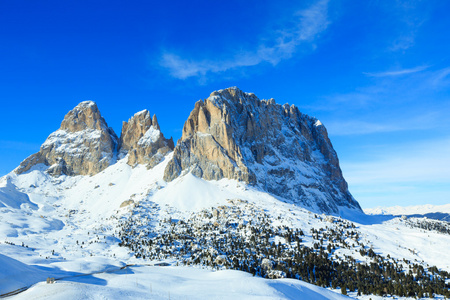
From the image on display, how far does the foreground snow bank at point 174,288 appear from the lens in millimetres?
28719

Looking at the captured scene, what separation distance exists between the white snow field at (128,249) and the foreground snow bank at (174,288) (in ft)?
0.30

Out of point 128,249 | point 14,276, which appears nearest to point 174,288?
point 14,276

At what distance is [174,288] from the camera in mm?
34594

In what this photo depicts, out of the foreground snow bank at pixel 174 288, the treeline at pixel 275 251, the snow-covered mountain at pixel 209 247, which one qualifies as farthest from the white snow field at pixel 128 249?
the treeline at pixel 275 251

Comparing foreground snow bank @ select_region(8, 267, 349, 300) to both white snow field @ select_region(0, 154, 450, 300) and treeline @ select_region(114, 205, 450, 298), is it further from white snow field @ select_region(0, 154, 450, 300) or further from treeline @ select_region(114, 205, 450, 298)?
treeline @ select_region(114, 205, 450, 298)

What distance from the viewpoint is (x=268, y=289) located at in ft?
115

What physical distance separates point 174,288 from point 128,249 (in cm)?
9032

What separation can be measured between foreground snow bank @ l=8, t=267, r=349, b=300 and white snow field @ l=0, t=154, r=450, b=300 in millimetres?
91

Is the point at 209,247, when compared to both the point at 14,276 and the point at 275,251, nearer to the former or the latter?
the point at 275,251

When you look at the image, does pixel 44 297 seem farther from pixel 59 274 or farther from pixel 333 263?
pixel 333 263

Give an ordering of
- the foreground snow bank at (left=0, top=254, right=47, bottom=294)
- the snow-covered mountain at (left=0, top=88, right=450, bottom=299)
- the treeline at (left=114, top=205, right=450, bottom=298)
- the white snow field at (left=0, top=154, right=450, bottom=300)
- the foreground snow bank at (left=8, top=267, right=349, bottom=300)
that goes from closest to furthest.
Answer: the foreground snow bank at (left=8, top=267, right=349, bottom=300), the foreground snow bank at (left=0, top=254, right=47, bottom=294), the white snow field at (left=0, top=154, right=450, bottom=300), the snow-covered mountain at (left=0, top=88, right=450, bottom=299), the treeline at (left=114, top=205, right=450, bottom=298)

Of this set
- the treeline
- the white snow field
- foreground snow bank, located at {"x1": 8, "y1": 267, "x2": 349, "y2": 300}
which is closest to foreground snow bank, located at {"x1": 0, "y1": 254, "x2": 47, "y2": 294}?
the white snow field

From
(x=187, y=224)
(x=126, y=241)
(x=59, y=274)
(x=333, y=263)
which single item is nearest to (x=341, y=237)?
(x=333, y=263)

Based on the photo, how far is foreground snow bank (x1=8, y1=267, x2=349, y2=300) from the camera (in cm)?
2872
